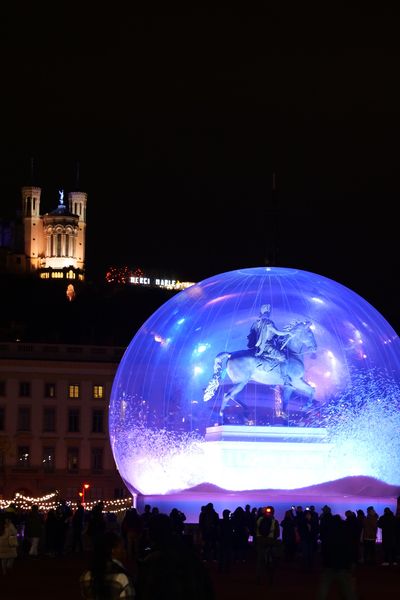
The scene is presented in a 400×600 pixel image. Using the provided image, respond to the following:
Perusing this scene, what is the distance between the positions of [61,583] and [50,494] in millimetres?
51270

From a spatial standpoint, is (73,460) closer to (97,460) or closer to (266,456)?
(97,460)

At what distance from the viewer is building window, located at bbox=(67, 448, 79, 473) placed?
74387 mm

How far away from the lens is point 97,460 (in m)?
74.7

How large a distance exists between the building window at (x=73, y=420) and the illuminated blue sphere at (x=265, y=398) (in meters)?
46.3

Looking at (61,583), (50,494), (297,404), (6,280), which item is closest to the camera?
(61,583)

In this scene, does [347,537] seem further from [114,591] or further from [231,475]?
[231,475]

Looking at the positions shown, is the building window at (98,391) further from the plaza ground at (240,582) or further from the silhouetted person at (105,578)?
the silhouetted person at (105,578)

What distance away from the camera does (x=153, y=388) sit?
92.7 feet

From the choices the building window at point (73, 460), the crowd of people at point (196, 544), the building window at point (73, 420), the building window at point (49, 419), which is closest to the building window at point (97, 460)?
the building window at point (73, 460)

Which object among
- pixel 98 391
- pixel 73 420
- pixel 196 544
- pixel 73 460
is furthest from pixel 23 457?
pixel 196 544

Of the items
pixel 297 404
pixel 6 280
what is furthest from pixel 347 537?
pixel 6 280

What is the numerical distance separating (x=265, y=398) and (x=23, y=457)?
47961 mm

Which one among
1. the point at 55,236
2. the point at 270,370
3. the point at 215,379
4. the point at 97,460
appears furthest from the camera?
the point at 55,236

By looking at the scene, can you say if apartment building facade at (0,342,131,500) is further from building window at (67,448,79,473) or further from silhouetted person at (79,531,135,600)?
silhouetted person at (79,531,135,600)
